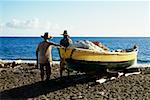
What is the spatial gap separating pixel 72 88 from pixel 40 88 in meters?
1.07

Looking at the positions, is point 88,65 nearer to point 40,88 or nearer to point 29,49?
point 40,88

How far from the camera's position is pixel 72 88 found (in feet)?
41.2

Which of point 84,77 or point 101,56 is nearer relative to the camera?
point 101,56

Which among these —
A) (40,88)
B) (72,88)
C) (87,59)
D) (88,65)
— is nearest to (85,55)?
(87,59)

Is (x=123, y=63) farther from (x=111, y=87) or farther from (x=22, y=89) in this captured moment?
(x=22, y=89)

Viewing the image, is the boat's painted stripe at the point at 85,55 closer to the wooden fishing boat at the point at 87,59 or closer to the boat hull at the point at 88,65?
the wooden fishing boat at the point at 87,59

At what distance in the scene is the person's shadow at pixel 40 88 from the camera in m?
11.6

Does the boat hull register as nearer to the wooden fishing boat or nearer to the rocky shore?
the wooden fishing boat

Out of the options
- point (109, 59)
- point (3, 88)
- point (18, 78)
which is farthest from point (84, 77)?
point (3, 88)

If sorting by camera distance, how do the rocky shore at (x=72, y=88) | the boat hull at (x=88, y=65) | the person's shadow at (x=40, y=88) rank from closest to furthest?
the rocky shore at (x=72, y=88) < the person's shadow at (x=40, y=88) < the boat hull at (x=88, y=65)

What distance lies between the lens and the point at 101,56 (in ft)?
45.3

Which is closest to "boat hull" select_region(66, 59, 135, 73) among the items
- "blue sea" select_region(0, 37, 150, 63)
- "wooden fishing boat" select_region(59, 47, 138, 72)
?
"wooden fishing boat" select_region(59, 47, 138, 72)

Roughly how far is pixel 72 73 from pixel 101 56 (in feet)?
9.40

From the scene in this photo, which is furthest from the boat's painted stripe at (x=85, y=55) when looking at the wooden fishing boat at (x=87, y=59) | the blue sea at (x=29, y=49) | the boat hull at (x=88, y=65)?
the blue sea at (x=29, y=49)
